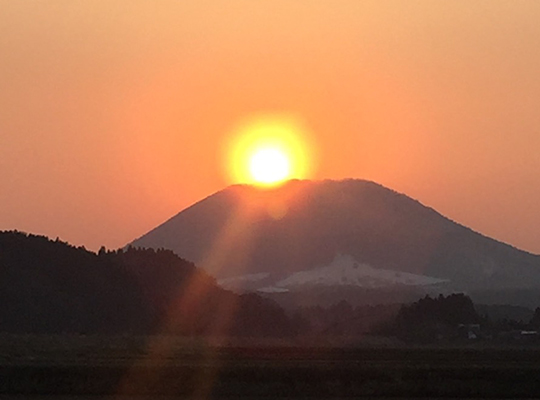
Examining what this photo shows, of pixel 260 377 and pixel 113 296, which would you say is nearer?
pixel 260 377

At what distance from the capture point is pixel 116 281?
287ft

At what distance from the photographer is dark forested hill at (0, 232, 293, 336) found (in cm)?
7744

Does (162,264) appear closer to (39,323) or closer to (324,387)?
(39,323)

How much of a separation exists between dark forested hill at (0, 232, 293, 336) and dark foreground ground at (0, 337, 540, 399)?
29686 mm

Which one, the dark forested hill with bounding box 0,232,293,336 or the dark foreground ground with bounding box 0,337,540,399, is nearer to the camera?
the dark foreground ground with bounding box 0,337,540,399

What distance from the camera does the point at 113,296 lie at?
8481cm

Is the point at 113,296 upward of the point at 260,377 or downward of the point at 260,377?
upward

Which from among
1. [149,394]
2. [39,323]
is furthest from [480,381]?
[39,323]

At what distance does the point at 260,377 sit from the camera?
36781 millimetres

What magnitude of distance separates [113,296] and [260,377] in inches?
1945

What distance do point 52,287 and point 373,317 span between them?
43.0 metres

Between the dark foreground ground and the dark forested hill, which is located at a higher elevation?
the dark forested hill

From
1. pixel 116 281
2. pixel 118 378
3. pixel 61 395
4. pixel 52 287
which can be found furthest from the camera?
pixel 116 281

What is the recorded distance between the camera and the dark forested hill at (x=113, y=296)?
77.4m
